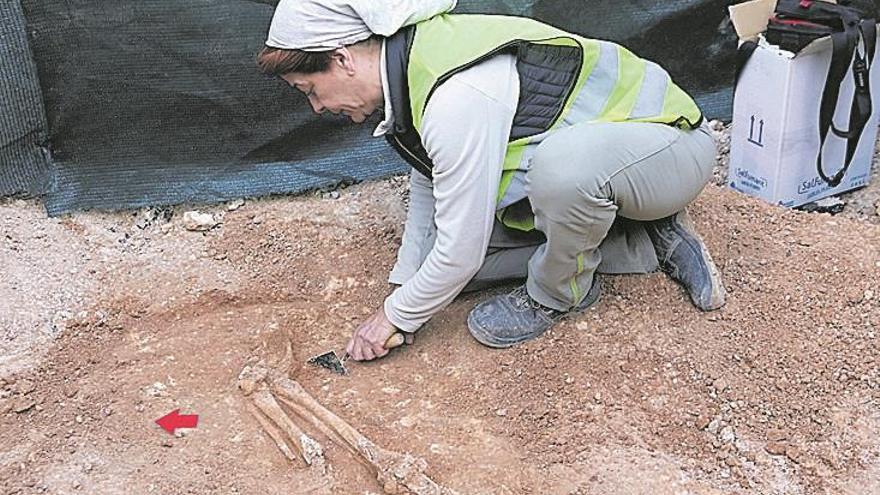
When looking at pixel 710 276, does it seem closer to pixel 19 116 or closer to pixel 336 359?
pixel 336 359

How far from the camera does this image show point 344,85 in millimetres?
2100

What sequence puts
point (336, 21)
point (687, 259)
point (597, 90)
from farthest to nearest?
point (687, 259) < point (597, 90) < point (336, 21)

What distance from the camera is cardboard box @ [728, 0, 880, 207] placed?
2.89 meters

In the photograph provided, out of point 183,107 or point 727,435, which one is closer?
point 727,435

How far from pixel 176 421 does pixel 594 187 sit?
100cm

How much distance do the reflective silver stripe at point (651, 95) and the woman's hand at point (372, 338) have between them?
69cm

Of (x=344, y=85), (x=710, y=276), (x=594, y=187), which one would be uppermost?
(x=344, y=85)

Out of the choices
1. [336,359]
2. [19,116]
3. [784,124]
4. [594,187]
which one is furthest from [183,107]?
[784,124]

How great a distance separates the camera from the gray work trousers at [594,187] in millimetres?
2129

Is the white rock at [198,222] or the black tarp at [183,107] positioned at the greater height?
the black tarp at [183,107]

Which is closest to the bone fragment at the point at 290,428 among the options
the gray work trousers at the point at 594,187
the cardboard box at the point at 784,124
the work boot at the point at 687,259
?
the gray work trousers at the point at 594,187

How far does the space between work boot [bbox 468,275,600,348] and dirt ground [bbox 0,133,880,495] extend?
0.10 feet

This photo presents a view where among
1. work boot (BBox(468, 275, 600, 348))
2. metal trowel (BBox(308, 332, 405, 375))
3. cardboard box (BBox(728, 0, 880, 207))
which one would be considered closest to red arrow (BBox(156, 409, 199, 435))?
metal trowel (BBox(308, 332, 405, 375))

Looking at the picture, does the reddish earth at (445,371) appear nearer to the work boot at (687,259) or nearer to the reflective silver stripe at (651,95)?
the work boot at (687,259)
